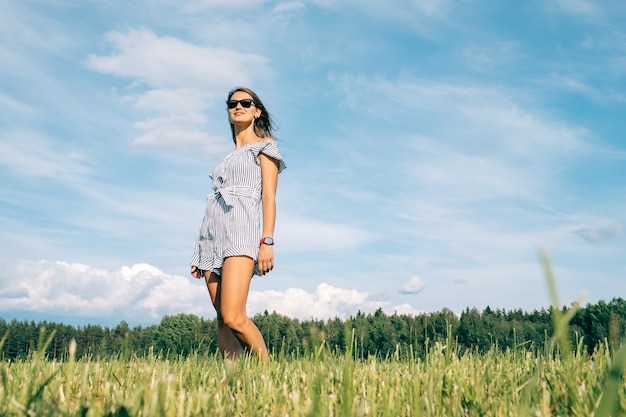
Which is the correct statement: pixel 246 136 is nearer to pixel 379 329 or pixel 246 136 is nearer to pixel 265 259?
pixel 265 259

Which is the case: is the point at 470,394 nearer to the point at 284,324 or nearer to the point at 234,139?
the point at 234,139

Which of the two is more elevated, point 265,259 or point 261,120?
→ point 261,120

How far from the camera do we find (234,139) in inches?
239

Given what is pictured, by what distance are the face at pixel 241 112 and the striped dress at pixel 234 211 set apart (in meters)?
0.32

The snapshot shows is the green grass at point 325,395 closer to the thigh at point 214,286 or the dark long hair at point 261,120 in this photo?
the thigh at point 214,286

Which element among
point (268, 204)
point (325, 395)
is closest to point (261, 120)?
point (268, 204)

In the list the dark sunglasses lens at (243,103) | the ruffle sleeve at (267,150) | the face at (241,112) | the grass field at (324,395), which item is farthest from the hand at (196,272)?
the grass field at (324,395)

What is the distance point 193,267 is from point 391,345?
35.6 metres

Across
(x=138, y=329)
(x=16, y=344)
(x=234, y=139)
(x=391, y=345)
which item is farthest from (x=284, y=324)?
(x=234, y=139)

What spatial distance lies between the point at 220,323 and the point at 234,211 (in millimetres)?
1087

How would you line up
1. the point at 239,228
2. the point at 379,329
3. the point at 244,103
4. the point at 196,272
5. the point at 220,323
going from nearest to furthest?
1. the point at 239,228
2. the point at 220,323
3. the point at 196,272
4. the point at 244,103
5. the point at 379,329

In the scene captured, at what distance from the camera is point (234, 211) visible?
5.11 meters

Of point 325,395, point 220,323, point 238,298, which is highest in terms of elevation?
point 238,298

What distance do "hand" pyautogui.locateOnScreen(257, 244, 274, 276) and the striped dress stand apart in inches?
2.3
